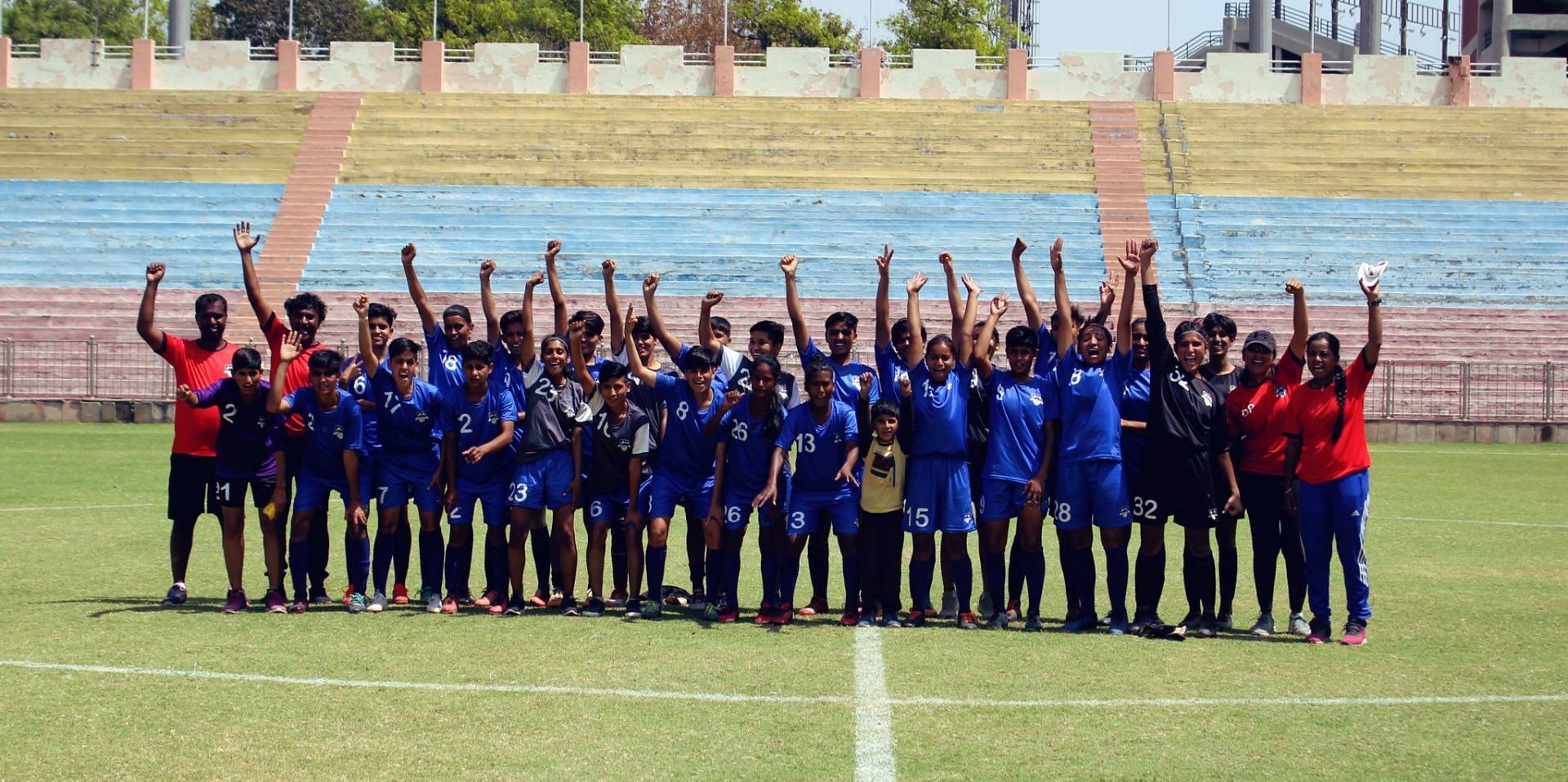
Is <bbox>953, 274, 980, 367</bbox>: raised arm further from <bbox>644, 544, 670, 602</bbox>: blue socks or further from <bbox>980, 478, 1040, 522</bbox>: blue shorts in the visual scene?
<bbox>644, 544, 670, 602</bbox>: blue socks

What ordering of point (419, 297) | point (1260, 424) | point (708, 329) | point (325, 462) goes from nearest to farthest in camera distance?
point (1260, 424), point (325, 462), point (708, 329), point (419, 297)

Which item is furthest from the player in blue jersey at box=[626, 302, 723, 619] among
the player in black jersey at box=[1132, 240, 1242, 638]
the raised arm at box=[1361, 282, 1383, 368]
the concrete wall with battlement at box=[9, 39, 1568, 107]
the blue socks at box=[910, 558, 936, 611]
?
the concrete wall with battlement at box=[9, 39, 1568, 107]

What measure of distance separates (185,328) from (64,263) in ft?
14.2

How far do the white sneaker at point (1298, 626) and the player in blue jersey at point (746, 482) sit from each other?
3053 millimetres

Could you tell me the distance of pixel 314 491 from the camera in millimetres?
9984

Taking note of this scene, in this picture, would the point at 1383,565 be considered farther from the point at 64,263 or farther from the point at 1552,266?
the point at 64,263

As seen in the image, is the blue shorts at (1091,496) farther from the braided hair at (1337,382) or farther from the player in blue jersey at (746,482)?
the player in blue jersey at (746,482)

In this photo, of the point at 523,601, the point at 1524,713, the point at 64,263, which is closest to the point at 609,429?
the point at 523,601

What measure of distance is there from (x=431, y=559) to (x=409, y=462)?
0.63 meters

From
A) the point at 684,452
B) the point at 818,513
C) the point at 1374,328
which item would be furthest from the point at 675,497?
the point at 1374,328

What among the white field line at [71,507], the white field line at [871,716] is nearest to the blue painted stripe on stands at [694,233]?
the white field line at [71,507]

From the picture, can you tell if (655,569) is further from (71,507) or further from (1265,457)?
(71,507)

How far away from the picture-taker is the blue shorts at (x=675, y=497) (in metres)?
9.71

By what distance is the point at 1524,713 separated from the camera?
716cm
